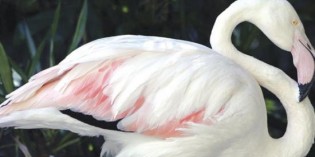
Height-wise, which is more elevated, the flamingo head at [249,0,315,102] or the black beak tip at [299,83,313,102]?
the flamingo head at [249,0,315,102]

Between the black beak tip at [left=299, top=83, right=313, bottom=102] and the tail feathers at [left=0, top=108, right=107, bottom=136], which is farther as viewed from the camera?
the black beak tip at [left=299, top=83, right=313, bottom=102]

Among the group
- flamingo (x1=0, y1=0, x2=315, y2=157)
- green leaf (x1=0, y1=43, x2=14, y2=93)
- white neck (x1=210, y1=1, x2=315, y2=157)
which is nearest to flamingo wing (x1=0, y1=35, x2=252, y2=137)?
flamingo (x1=0, y1=0, x2=315, y2=157)

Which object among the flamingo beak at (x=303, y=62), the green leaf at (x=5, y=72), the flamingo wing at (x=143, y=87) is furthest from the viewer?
the green leaf at (x=5, y=72)

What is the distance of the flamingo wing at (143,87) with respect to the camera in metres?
2.10

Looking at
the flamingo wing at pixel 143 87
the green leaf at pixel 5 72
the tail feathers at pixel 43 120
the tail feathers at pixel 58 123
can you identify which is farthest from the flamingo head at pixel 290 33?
the green leaf at pixel 5 72

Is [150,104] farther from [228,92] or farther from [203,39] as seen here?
[203,39]

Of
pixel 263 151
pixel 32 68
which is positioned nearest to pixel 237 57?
pixel 263 151

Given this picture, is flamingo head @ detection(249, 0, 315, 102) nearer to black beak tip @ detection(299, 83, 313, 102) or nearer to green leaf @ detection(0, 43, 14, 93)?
black beak tip @ detection(299, 83, 313, 102)

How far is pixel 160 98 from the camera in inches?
82.4

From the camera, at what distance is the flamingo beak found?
2232 millimetres

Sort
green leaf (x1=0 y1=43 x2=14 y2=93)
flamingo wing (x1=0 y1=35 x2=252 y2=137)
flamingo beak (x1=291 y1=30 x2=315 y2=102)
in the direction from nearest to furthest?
flamingo wing (x1=0 y1=35 x2=252 y2=137), flamingo beak (x1=291 y1=30 x2=315 y2=102), green leaf (x1=0 y1=43 x2=14 y2=93)

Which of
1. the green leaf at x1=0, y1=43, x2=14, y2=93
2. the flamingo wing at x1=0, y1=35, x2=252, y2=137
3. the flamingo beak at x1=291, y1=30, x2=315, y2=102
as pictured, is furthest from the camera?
the green leaf at x1=0, y1=43, x2=14, y2=93

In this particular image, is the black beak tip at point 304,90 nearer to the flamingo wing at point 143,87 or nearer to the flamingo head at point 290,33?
the flamingo head at point 290,33

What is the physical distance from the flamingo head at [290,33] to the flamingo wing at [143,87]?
0.18 meters
